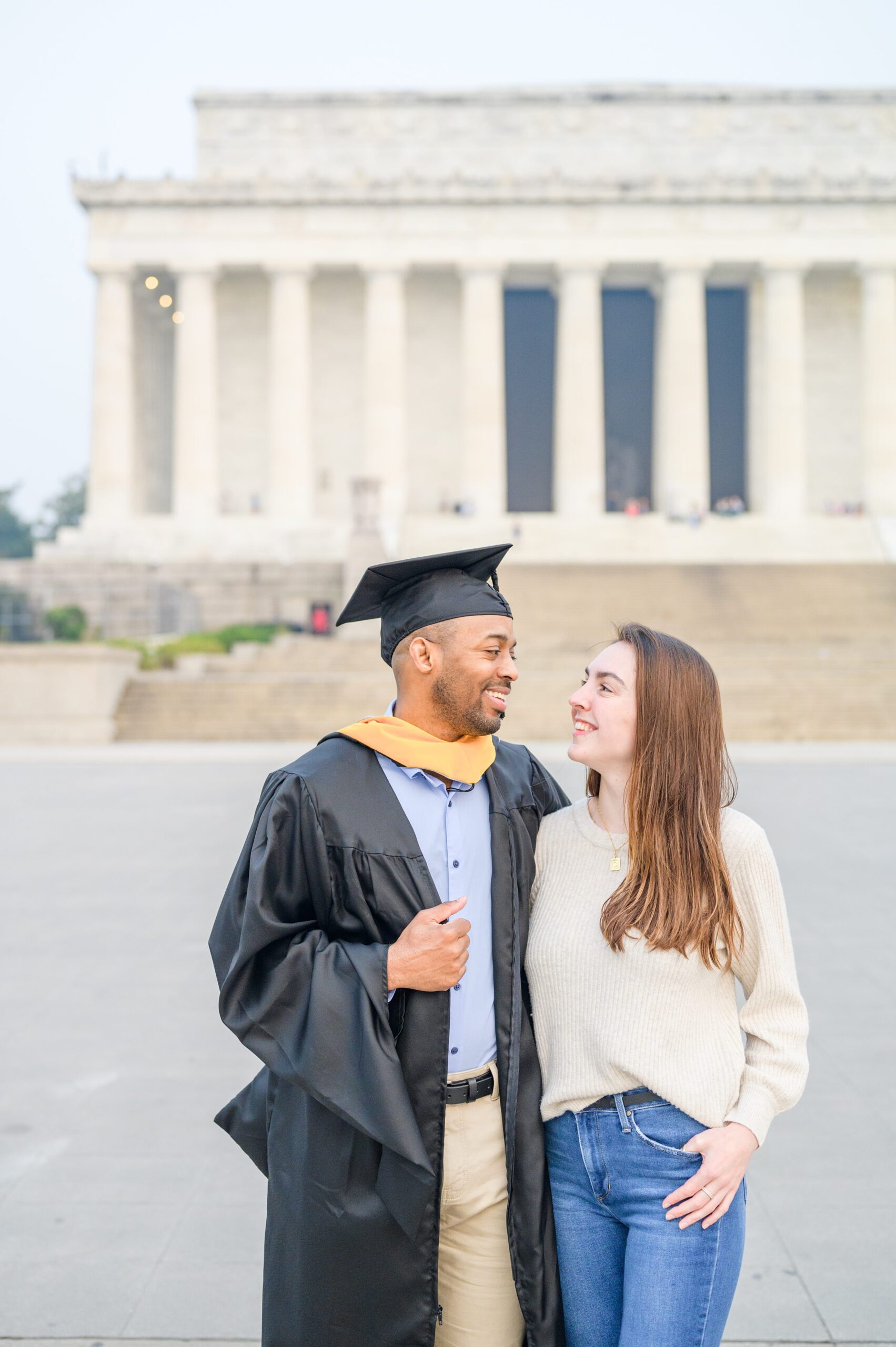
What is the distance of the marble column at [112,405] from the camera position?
5300cm

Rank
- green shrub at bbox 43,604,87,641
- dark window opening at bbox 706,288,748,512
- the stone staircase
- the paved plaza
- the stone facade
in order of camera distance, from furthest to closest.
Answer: dark window opening at bbox 706,288,748,512 < the stone facade < green shrub at bbox 43,604,87,641 < the stone staircase < the paved plaza

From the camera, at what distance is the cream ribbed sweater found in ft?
9.85

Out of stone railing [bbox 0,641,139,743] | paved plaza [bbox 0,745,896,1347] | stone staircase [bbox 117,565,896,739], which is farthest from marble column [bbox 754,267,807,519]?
paved plaza [bbox 0,745,896,1347]

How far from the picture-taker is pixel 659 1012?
3.05 m

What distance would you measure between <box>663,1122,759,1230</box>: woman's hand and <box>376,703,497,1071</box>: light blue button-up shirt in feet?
1.82

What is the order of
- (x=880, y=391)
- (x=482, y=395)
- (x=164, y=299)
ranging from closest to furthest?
(x=482, y=395) < (x=880, y=391) < (x=164, y=299)

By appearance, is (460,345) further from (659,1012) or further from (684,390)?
(659,1012)

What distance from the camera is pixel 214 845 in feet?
41.0

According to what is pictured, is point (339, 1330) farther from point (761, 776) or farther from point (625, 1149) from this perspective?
point (761, 776)

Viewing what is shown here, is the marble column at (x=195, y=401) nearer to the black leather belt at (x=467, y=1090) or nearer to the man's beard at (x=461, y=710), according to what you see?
the man's beard at (x=461, y=710)

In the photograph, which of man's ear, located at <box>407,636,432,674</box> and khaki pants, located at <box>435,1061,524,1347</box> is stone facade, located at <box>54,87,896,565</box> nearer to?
man's ear, located at <box>407,636,432,674</box>

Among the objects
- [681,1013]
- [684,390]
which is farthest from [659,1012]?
[684,390]

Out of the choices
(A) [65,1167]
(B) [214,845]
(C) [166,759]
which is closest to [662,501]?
(C) [166,759]

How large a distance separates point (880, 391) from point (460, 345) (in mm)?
19435
